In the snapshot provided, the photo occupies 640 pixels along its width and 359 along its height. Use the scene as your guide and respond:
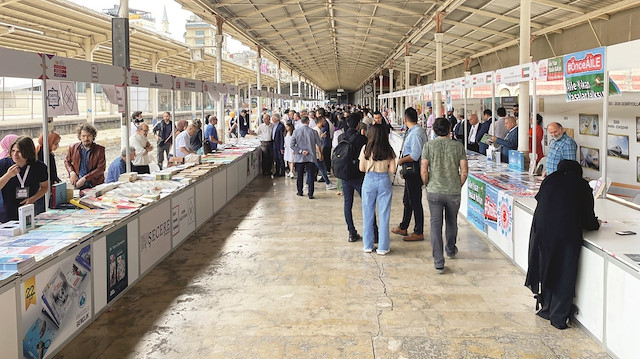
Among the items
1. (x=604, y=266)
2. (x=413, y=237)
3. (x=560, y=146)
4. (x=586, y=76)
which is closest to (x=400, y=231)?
(x=413, y=237)

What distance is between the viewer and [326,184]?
1109 centimetres

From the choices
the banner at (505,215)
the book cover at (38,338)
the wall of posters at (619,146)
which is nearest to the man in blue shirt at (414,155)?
the banner at (505,215)

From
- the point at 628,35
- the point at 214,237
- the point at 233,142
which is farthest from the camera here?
the point at 233,142

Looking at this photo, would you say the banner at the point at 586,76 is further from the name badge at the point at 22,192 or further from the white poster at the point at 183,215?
the name badge at the point at 22,192

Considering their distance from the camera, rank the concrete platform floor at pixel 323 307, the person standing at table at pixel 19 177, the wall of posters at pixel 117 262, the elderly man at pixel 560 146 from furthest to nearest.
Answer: the elderly man at pixel 560 146
the person standing at table at pixel 19 177
the wall of posters at pixel 117 262
the concrete platform floor at pixel 323 307

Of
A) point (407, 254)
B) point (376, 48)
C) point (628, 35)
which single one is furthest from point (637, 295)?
point (376, 48)

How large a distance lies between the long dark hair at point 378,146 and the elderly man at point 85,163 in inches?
116

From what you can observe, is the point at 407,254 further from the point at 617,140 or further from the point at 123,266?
the point at 617,140

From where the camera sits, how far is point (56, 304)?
3545 mm

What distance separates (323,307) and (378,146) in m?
1.99

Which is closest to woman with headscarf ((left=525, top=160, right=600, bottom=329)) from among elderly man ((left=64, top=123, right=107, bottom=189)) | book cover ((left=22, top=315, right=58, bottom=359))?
book cover ((left=22, top=315, right=58, bottom=359))

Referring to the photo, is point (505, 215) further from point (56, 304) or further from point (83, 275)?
point (56, 304)

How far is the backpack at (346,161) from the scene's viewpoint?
6391 millimetres

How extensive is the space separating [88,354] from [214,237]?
3291 mm
